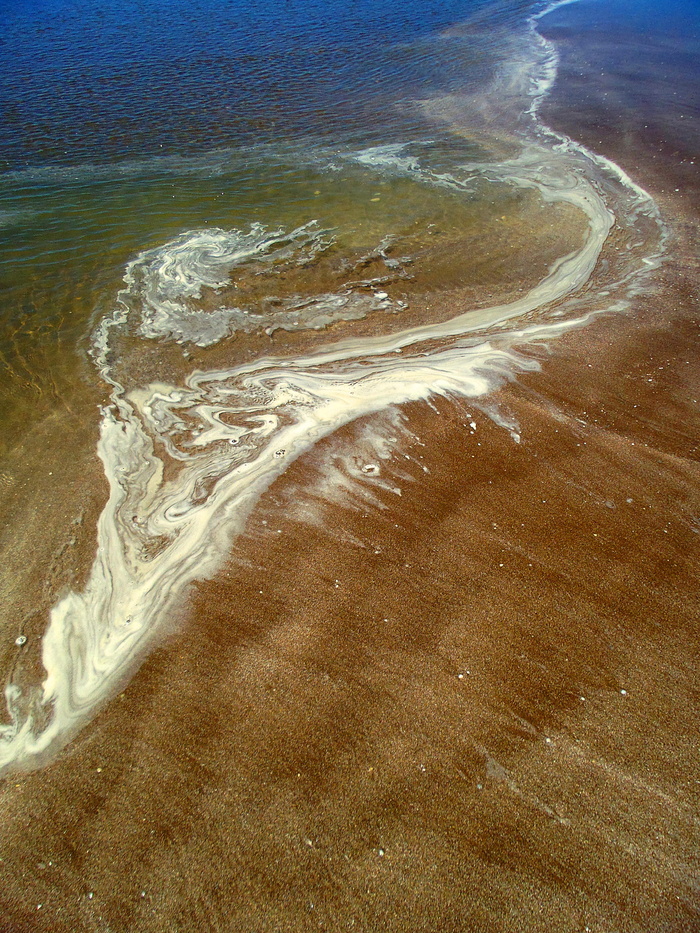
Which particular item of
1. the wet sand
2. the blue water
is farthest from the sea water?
the wet sand

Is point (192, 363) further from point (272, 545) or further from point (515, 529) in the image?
point (515, 529)

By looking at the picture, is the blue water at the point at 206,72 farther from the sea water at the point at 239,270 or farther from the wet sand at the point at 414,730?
the wet sand at the point at 414,730

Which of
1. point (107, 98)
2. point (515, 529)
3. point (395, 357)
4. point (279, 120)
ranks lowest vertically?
point (515, 529)

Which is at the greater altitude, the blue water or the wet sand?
the blue water

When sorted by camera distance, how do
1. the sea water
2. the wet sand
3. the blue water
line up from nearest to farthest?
the wet sand
the sea water
the blue water

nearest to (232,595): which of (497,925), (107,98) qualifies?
(497,925)

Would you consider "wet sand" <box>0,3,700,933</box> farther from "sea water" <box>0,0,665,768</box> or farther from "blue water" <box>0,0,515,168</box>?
"blue water" <box>0,0,515,168</box>

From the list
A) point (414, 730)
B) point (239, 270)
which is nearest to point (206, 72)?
point (239, 270)
